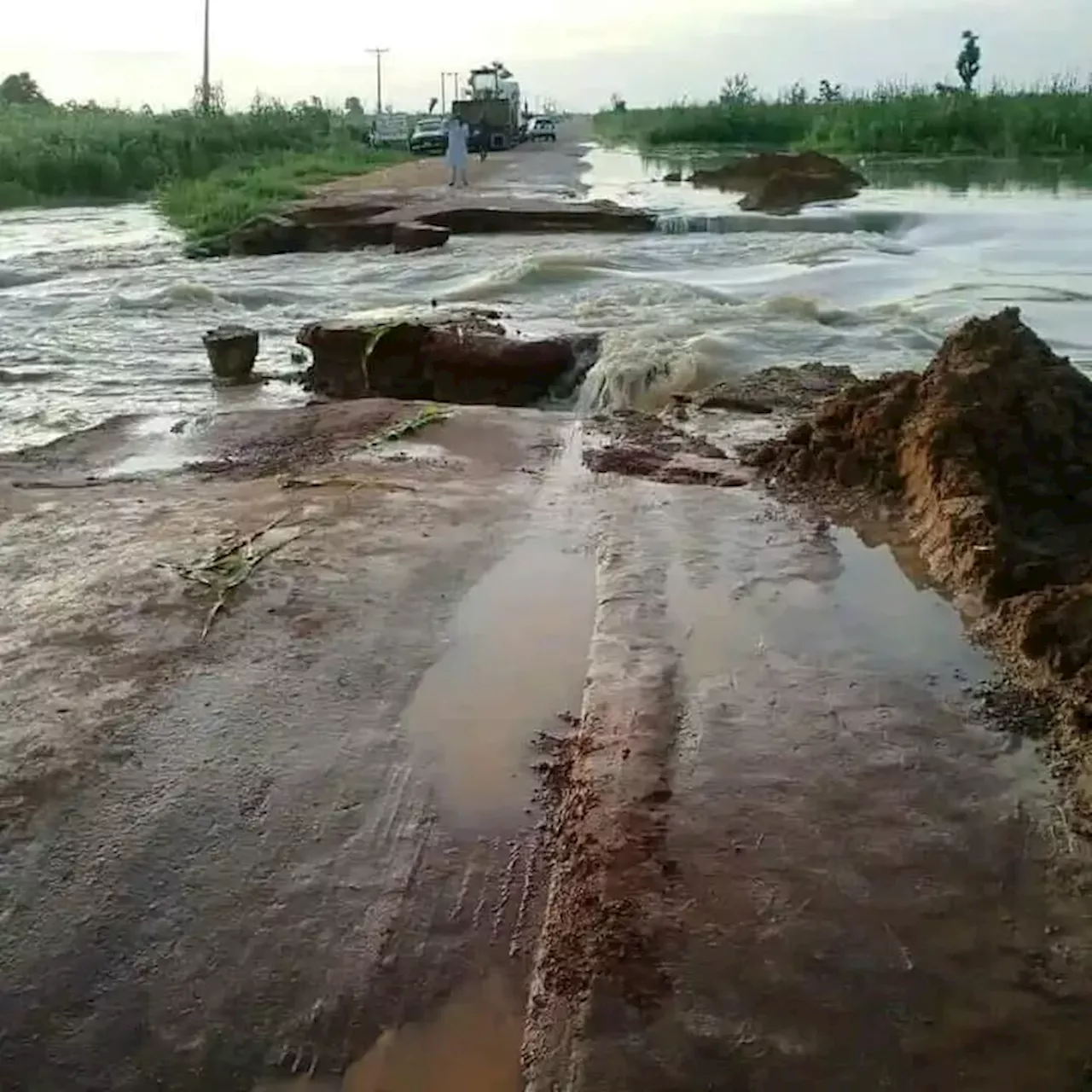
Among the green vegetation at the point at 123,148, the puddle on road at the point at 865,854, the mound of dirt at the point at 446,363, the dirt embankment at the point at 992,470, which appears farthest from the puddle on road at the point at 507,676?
the green vegetation at the point at 123,148

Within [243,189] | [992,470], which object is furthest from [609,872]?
[243,189]

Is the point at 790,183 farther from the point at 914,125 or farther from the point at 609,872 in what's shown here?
the point at 609,872

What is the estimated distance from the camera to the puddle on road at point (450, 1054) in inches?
103

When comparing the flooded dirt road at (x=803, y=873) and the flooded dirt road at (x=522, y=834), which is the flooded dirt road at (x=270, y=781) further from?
the flooded dirt road at (x=803, y=873)

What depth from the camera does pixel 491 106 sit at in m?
42.9

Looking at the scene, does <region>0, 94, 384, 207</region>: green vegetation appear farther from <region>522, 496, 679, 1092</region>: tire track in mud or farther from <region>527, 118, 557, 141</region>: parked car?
<region>522, 496, 679, 1092</region>: tire track in mud

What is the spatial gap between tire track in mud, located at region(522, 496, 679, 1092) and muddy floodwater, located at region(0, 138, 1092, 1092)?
0.04ft

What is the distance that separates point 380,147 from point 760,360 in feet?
121

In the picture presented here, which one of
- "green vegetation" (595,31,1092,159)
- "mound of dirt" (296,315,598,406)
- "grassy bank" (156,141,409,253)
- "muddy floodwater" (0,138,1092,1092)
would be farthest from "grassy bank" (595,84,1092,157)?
"muddy floodwater" (0,138,1092,1092)

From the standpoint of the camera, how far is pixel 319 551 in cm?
538

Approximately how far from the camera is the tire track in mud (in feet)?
8.83

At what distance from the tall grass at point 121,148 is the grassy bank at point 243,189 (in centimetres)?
119

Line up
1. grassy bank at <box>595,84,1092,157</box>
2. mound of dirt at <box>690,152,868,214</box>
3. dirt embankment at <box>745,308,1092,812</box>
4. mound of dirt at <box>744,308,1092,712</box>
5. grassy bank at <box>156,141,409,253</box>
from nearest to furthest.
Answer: dirt embankment at <box>745,308,1092,812</box>, mound of dirt at <box>744,308,1092,712</box>, grassy bank at <box>156,141,409,253</box>, mound of dirt at <box>690,152,868,214</box>, grassy bank at <box>595,84,1092,157</box>

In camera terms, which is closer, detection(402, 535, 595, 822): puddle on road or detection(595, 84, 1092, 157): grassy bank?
detection(402, 535, 595, 822): puddle on road
